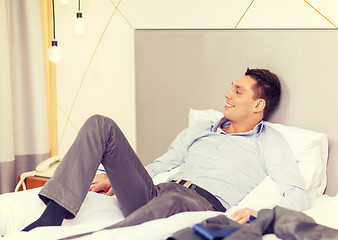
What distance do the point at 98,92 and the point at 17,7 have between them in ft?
→ 2.63

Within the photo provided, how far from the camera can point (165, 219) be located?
145 centimetres

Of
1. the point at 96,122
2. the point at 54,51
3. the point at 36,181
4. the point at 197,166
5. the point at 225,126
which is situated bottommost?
the point at 36,181

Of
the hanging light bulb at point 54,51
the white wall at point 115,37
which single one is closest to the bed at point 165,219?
the white wall at point 115,37

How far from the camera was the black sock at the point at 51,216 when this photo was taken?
5.07ft

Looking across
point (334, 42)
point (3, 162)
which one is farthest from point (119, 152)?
point (3, 162)

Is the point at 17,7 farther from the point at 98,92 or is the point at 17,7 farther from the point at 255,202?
the point at 255,202

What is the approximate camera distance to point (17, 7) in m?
3.02

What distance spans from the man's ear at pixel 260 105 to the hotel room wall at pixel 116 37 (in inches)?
15.8

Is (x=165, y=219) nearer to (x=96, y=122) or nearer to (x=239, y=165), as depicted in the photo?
(x=96, y=122)

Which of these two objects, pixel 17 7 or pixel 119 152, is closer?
pixel 119 152

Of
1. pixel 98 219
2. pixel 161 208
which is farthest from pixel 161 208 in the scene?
pixel 98 219

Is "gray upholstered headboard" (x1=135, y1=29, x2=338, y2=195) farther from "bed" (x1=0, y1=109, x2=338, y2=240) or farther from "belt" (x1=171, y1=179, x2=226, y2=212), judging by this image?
"belt" (x1=171, y1=179, x2=226, y2=212)

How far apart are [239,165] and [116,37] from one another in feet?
4.38

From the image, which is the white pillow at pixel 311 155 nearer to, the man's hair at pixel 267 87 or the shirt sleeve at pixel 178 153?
the man's hair at pixel 267 87
